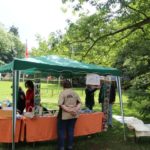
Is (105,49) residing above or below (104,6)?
below

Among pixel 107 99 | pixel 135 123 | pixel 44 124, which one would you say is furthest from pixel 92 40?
pixel 44 124


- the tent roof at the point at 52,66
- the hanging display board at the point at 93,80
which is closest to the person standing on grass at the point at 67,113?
the tent roof at the point at 52,66

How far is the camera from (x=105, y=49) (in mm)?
20891

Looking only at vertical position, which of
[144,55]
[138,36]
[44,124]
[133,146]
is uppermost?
[138,36]

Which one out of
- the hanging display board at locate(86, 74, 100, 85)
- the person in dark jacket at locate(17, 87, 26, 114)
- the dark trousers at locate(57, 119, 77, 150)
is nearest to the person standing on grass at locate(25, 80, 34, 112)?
the person in dark jacket at locate(17, 87, 26, 114)

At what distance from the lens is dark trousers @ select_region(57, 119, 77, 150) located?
9.65 meters

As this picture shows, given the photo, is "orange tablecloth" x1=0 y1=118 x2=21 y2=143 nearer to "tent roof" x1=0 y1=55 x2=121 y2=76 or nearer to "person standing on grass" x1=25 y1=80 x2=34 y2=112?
"tent roof" x1=0 y1=55 x2=121 y2=76

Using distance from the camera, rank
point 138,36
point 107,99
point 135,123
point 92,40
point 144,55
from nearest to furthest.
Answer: point 135,123 → point 107,99 → point 144,55 → point 92,40 → point 138,36

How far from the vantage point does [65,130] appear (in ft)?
32.3

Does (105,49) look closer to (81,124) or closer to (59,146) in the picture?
(81,124)

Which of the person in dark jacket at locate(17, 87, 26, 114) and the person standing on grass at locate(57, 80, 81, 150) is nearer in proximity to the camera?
the person standing on grass at locate(57, 80, 81, 150)

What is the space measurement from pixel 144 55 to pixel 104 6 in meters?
2.95

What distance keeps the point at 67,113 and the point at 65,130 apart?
2.10 feet

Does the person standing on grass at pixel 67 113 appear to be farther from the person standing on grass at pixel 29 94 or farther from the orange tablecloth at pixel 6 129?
the person standing on grass at pixel 29 94
